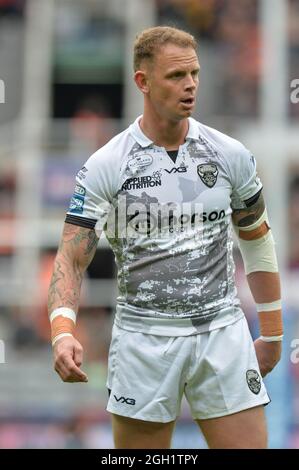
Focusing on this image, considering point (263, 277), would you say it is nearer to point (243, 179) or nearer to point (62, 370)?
point (243, 179)

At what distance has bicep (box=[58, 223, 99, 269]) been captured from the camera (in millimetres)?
5281

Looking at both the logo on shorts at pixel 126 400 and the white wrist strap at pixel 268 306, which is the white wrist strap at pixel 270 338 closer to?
the white wrist strap at pixel 268 306

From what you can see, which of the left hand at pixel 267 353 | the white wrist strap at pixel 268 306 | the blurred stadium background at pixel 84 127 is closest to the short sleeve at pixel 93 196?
the white wrist strap at pixel 268 306

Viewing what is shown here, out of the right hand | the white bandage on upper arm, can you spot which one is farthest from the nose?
the right hand

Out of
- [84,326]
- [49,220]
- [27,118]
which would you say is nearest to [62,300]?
[84,326]

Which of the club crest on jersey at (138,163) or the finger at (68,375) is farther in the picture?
the club crest on jersey at (138,163)

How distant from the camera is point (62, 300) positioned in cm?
526

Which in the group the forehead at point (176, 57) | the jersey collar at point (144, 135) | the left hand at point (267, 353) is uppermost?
the forehead at point (176, 57)

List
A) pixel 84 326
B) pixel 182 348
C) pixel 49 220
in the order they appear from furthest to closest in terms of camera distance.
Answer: pixel 49 220
pixel 84 326
pixel 182 348

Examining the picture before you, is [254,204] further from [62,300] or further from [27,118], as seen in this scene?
[27,118]

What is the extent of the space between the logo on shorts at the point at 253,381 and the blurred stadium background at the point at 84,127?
8225 mm

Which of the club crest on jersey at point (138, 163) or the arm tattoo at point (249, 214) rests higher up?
the club crest on jersey at point (138, 163)

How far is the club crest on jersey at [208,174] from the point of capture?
522 cm
